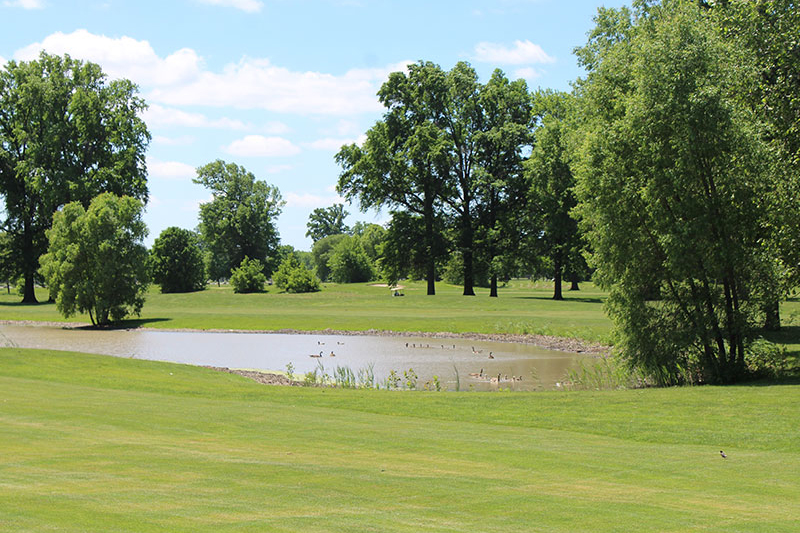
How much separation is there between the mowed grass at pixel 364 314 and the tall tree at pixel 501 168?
7.59 metres

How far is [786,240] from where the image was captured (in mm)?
18359

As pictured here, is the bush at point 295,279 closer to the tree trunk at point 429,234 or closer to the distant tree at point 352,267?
the tree trunk at point 429,234

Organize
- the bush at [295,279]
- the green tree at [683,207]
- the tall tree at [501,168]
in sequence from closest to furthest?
the green tree at [683,207], the tall tree at [501,168], the bush at [295,279]

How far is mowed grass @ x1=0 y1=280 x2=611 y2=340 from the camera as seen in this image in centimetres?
4194

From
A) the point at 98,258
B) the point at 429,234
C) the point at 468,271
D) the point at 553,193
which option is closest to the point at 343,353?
the point at 98,258

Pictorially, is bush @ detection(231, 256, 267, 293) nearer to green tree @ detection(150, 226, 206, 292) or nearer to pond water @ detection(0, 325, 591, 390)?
green tree @ detection(150, 226, 206, 292)

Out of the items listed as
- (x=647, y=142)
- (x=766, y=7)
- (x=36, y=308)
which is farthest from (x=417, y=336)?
(x=36, y=308)

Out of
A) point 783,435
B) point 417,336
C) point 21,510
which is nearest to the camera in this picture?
point 21,510

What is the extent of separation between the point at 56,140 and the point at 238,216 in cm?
3639

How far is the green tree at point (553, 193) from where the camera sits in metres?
56.6

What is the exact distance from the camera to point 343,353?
32531 mm

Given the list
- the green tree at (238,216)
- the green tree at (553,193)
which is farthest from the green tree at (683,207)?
the green tree at (238,216)

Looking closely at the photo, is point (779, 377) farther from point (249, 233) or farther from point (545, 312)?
point (249, 233)

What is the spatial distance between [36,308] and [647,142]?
2253 inches
